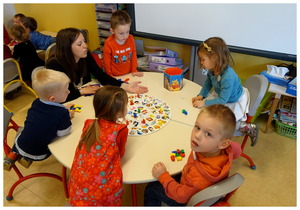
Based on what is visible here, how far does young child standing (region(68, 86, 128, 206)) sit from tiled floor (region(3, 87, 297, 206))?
2.31 ft

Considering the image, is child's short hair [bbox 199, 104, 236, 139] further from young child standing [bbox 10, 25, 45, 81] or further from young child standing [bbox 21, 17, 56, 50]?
young child standing [bbox 21, 17, 56, 50]

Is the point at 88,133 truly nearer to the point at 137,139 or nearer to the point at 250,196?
the point at 137,139

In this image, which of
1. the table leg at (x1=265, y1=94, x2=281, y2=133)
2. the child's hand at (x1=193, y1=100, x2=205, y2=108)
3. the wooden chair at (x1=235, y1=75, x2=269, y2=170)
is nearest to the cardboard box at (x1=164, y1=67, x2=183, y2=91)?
the child's hand at (x1=193, y1=100, x2=205, y2=108)

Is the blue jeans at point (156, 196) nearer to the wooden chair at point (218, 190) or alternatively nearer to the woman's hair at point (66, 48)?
the wooden chair at point (218, 190)

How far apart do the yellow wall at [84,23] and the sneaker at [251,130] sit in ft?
3.50

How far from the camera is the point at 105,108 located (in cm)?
113

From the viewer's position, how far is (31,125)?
4.28 feet

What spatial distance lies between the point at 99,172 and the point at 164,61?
1854mm

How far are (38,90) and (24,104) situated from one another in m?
1.94

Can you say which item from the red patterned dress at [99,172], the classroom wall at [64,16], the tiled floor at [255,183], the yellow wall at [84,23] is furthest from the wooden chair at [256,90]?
the classroom wall at [64,16]

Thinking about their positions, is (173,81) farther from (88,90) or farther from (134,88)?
(88,90)

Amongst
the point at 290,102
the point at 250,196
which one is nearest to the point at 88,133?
the point at 250,196

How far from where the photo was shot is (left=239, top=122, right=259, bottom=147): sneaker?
5.20 feet

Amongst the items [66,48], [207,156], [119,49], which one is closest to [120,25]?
[119,49]
